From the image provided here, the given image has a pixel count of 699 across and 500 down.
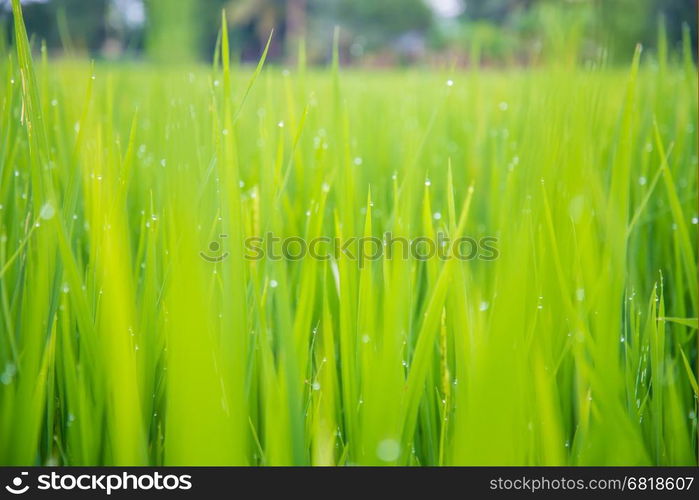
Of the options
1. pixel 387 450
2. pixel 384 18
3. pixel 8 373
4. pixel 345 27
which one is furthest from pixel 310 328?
pixel 384 18

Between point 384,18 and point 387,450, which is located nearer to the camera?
→ point 387,450

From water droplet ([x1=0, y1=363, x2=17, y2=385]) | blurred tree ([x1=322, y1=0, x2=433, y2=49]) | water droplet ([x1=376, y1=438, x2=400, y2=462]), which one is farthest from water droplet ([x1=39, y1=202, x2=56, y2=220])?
blurred tree ([x1=322, y1=0, x2=433, y2=49])

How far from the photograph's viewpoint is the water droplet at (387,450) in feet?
1.30

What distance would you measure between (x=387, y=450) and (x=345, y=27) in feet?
9.54

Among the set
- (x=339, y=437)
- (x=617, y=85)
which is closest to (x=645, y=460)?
(x=339, y=437)

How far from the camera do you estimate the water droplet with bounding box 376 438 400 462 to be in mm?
395

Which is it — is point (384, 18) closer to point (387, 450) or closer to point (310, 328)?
point (310, 328)

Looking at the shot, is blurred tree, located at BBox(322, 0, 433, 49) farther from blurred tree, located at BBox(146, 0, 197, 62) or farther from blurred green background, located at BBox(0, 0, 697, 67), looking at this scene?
blurred tree, located at BBox(146, 0, 197, 62)

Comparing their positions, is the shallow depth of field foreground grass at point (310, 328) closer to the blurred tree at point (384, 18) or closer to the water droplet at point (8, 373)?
the water droplet at point (8, 373)

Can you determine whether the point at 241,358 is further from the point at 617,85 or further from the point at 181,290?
the point at 617,85

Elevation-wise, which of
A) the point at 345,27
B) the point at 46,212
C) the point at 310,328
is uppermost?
the point at 345,27

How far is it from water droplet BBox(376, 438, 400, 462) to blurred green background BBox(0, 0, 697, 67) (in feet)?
1.04

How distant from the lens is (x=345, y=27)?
2900 mm
